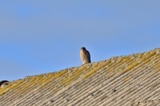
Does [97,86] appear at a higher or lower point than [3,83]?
lower

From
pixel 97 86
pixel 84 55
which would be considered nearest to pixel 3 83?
pixel 84 55

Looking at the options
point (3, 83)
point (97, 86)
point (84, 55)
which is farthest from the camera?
point (84, 55)

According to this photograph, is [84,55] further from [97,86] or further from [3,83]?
[97,86]

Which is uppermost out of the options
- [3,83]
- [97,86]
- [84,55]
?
[84,55]

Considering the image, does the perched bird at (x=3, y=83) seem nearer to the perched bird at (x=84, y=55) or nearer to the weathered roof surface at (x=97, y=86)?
the weathered roof surface at (x=97, y=86)

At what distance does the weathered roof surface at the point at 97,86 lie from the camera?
14.6 meters

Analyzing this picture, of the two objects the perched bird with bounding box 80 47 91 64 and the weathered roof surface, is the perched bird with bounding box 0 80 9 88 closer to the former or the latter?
the weathered roof surface

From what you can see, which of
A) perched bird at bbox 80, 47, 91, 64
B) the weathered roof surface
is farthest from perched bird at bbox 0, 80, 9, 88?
perched bird at bbox 80, 47, 91, 64

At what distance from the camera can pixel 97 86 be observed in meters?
15.9

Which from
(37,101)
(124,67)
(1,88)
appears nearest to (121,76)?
(124,67)

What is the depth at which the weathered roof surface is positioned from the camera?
1459 cm

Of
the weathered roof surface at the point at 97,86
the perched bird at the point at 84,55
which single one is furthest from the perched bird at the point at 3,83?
the perched bird at the point at 84,55

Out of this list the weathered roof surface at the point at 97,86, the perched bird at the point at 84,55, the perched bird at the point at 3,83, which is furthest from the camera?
the perched bird at the point at 84,55

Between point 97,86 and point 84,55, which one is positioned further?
point 84,55
